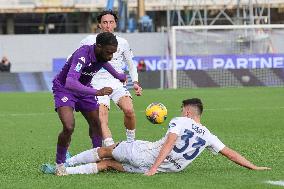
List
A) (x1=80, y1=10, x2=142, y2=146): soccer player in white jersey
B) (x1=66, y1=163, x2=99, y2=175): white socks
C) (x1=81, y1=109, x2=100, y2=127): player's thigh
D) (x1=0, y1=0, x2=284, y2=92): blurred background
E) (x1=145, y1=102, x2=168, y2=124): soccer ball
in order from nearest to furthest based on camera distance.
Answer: (x1=66, y1=163, x2=99, y2=175): white socks → (x1=145, y1=102, x2=168, y2=124): soccer ball → (x1=81, y1=109, x2=100, y2=127): player's thigh → (x1=80, y1=10, x2=142, y2=146): soccer player in white jersey → (x1=0, y1=0, x2=284, y2=92): blurred background

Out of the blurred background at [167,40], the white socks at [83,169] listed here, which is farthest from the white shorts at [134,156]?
the blurred background at [167,40]

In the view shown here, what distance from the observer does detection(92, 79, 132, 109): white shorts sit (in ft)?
46.9

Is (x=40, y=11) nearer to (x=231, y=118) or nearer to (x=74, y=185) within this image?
(x=231, y=118)

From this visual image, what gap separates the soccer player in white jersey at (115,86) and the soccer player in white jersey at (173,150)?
5.29ft

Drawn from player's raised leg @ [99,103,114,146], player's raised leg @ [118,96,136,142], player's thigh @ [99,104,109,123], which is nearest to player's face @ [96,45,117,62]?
player's raised leg @ [99,103,114,146]

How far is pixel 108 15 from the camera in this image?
46.3 ft

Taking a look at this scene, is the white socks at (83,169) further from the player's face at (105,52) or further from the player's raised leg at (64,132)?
the player's face at (105,52)

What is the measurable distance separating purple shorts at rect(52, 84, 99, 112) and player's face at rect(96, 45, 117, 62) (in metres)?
0.63

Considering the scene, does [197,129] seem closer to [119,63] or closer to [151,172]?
[151,172]

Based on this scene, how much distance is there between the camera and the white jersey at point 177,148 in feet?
37.5

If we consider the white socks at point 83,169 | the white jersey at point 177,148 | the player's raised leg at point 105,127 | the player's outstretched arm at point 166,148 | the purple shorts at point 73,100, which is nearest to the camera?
the player's outstretched arm at point 166,148

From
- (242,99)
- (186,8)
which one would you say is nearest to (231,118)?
(242,99)

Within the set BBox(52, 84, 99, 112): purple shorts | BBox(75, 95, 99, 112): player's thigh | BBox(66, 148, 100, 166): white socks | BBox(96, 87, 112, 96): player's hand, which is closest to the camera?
BBox(96, 87, 112, 96): player's hand

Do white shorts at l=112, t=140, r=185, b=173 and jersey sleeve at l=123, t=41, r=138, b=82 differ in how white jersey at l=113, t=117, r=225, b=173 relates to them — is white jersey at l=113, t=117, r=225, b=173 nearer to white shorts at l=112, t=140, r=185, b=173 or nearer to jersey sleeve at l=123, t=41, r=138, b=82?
white shorts at l=112, t=140, r=185, b=173
